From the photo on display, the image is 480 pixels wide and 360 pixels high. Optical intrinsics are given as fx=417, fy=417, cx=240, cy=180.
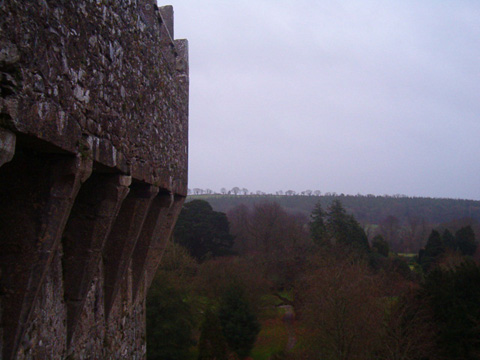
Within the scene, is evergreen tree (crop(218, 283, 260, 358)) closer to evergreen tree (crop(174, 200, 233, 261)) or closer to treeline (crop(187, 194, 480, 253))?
evergreen tree (crop(174, 200, 233, 261))

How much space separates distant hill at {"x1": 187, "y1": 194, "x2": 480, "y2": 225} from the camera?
81062 millimetres

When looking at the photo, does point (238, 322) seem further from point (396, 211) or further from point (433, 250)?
point (396, 211)

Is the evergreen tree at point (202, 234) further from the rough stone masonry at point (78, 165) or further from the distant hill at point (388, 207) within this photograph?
the distant hill at point (388, 207)

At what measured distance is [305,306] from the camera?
62.8ft

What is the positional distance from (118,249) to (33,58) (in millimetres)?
2608

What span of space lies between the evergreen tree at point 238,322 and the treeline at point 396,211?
42173 millimetres

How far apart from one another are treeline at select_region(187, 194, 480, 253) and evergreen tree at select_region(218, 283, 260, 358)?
138 ft

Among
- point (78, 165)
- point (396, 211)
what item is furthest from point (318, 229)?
point (396, 211)

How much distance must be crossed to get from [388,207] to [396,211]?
241 cm

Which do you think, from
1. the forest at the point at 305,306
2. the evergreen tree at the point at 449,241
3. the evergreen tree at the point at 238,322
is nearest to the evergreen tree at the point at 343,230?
the forest at the point at 305,306

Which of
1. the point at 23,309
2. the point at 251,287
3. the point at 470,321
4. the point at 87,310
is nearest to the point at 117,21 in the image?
the point at 23,309

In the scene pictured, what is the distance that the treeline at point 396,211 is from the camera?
63938 millimetres

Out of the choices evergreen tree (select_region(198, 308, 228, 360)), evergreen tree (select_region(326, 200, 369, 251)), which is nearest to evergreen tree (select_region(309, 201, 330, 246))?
evergreen tree (select_region(326, 200, 369, 251))

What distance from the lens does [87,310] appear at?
13.5ft
